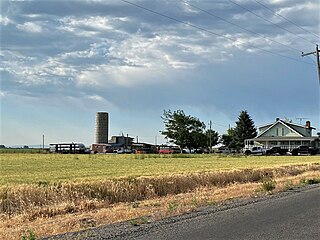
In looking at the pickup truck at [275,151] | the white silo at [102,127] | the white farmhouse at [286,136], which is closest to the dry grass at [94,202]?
the pickup truck at [275,151]

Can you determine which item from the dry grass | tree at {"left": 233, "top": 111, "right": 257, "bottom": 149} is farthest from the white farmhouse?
the dry grass

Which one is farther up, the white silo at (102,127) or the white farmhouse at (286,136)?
the white silo at (102,127)

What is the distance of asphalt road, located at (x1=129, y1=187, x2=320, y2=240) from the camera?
9.47 meters

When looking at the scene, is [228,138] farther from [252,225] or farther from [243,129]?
[252,225]

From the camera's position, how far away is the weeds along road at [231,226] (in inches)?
374

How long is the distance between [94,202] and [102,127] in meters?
159

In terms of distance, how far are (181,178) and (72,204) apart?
7619mm

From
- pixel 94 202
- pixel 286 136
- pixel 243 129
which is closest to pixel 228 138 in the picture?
pixel 243 129

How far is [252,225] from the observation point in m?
10.7

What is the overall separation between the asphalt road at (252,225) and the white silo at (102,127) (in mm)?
160107

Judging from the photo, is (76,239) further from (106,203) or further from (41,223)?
(106,203)

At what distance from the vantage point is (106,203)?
16.5 m

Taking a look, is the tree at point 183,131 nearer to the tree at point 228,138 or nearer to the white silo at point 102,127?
the tree at point 228,138

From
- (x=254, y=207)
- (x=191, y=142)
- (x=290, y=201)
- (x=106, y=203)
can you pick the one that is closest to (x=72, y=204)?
(x=106, y=203)
